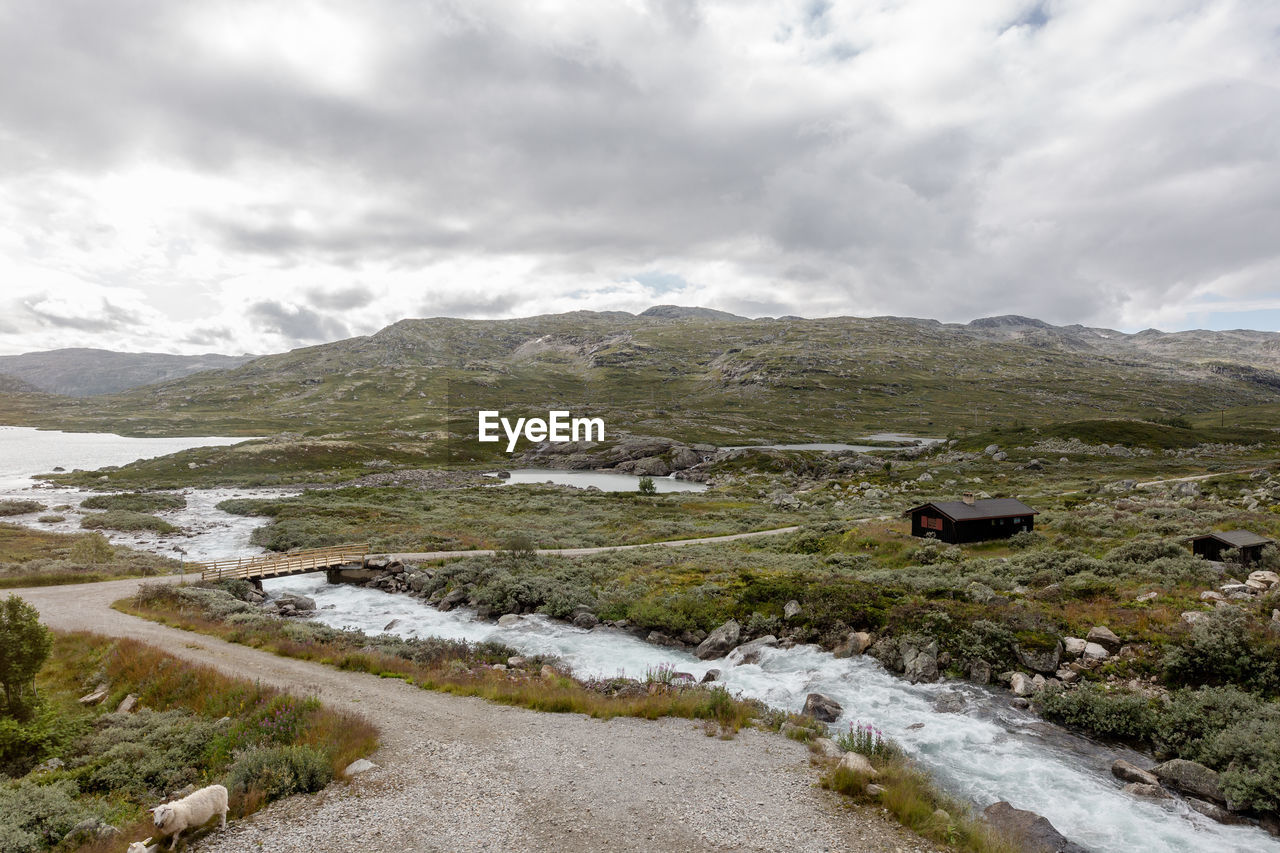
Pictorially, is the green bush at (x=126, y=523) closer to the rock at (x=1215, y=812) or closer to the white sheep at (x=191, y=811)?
the white sheep at (x=191, y=811)

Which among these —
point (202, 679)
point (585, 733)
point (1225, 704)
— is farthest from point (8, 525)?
point (1225, 704)

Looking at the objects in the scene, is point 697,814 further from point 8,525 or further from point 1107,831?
point 8,525

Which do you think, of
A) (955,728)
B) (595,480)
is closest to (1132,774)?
(955,728)

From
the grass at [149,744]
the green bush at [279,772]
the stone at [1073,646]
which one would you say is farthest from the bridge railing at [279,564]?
the stone at [1073,646]

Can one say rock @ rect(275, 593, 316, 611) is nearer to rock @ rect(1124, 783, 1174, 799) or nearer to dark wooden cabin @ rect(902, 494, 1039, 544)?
rock @ rect(1124, 783, 1174, 799)

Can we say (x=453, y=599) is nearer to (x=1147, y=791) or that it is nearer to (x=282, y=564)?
(x=282, y=564)

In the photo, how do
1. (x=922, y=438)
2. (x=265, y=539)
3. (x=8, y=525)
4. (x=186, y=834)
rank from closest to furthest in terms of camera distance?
(x=186, y=834), (x=265, y=539), (x=8, y=525), (x=922, y=438)

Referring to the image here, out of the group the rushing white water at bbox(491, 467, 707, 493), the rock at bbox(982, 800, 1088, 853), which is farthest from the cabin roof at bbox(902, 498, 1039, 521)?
the rushing white water at bbox(491, 467, 707, 493)
